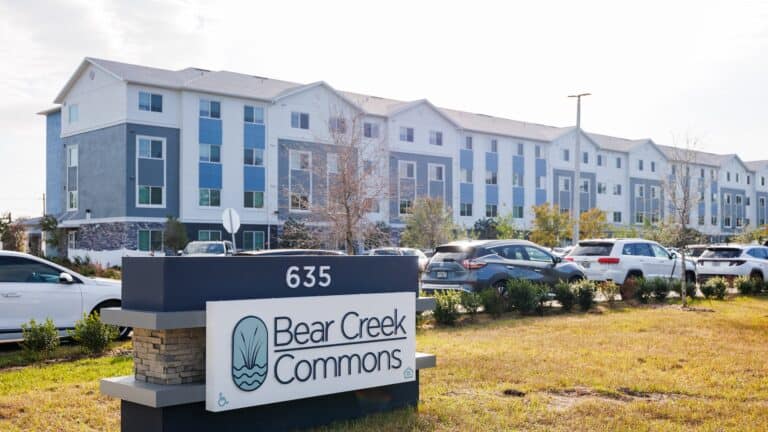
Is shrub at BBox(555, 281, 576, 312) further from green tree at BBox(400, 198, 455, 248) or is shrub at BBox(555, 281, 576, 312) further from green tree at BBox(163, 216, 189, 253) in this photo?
green tree at BBox(400, 198, 455, 248)

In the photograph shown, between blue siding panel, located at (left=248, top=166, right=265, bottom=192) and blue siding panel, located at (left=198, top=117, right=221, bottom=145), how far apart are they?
2799 millimetres

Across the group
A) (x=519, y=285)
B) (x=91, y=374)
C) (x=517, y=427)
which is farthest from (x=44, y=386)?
(x=519, y=285)

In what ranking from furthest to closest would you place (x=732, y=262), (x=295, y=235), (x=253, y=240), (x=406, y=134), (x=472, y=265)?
(x=406, y=134) → (x=253, y=240) → (x=295, y=235) → (x=732, y=262) → (x=472, y=265)

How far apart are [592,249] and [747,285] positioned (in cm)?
475

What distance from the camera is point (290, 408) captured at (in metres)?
6.95

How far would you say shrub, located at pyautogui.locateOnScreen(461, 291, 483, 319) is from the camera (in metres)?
16.1

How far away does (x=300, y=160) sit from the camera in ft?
180

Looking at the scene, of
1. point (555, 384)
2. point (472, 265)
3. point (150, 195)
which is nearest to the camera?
point (555, 384)

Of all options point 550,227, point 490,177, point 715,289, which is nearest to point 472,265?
point 715,289

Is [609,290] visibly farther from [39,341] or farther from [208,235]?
[208,235]

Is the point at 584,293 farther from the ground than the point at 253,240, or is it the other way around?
the point at 253,240

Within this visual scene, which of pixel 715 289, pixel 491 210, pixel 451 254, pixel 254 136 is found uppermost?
pixel 254 136

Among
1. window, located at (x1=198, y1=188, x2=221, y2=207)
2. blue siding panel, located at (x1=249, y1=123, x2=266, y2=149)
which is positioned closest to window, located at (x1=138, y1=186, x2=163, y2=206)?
window, located at (x1=198, y1=188, x2=221, y2=207)

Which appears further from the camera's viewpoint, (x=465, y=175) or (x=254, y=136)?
(x=465, y=175)
